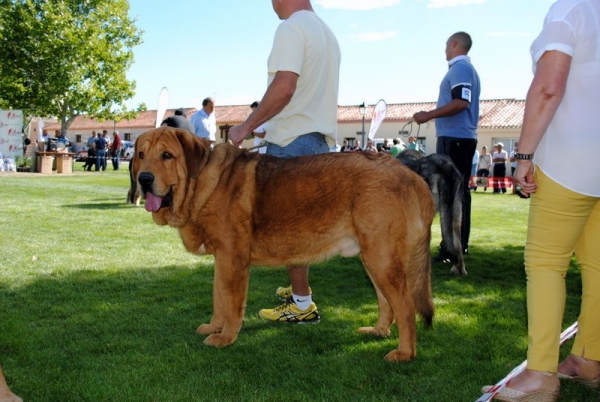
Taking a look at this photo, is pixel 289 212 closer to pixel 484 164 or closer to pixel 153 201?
pixel 153 201

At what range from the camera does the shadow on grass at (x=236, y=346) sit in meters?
3.05

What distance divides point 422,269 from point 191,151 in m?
1.74

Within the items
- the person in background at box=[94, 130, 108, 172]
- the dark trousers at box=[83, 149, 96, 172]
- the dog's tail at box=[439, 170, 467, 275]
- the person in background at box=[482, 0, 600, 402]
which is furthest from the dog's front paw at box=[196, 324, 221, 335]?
the dark trousers at box=[83, 149, 96, 172]

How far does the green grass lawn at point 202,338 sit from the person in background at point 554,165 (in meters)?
0.46

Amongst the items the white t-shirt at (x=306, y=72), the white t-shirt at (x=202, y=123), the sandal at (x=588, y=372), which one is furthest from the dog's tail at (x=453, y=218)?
the white t-shirt at (x=202, y=123)

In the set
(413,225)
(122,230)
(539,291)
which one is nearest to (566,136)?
(539,291)

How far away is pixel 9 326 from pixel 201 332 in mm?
1392

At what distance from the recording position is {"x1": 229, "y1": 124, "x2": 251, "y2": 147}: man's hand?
406 centimetres

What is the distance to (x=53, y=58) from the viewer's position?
3794 cm

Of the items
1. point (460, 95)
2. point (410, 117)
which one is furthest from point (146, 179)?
point (410, 117)

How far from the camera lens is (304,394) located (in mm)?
2988

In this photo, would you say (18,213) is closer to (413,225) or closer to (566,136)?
(413,225)

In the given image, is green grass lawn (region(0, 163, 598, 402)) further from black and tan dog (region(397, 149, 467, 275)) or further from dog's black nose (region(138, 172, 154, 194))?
dog's black nose (region(138, 172, 154, 194))

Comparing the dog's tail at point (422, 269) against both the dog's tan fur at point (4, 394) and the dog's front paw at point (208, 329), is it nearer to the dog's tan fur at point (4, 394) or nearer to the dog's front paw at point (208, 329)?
the dog's front paw at point (208, 329)
